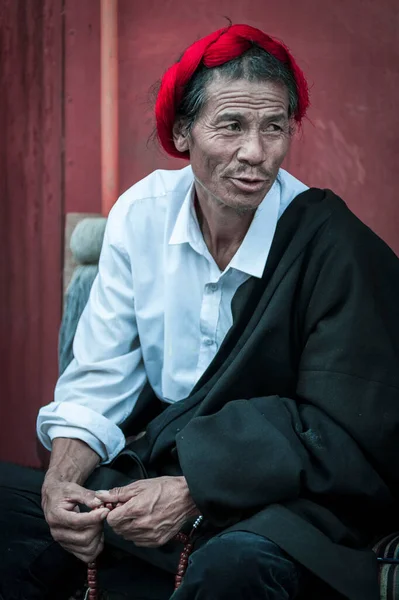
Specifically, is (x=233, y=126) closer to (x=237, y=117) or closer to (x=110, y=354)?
(x=237, y=117)

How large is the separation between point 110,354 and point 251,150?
0.70 m

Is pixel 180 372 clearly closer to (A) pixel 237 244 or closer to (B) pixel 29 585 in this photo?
(A) pixel 237 244

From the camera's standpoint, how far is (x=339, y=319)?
2.18 meters

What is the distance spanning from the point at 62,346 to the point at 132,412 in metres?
0.59

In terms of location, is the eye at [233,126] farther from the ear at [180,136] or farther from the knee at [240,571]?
the knee at [240,571]

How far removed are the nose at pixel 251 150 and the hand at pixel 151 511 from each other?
0.79m

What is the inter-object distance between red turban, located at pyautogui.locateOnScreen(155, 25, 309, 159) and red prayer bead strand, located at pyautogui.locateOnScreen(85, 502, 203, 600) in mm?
1010

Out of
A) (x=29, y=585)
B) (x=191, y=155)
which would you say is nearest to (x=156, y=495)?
(x=29, y=585)

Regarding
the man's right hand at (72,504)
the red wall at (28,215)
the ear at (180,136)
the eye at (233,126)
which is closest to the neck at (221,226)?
the ear at (180,136)

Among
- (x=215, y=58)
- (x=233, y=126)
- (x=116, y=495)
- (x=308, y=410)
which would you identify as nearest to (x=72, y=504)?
(x=116, y=495)

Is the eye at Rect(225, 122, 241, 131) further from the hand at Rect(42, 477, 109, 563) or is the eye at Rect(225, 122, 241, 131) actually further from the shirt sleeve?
the hand at Rect(42, 477, 109, 563)

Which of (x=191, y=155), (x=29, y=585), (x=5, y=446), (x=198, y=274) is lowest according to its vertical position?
(x=5, y=446)

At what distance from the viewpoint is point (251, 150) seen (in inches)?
88.0

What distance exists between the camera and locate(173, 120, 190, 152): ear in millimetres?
2422
